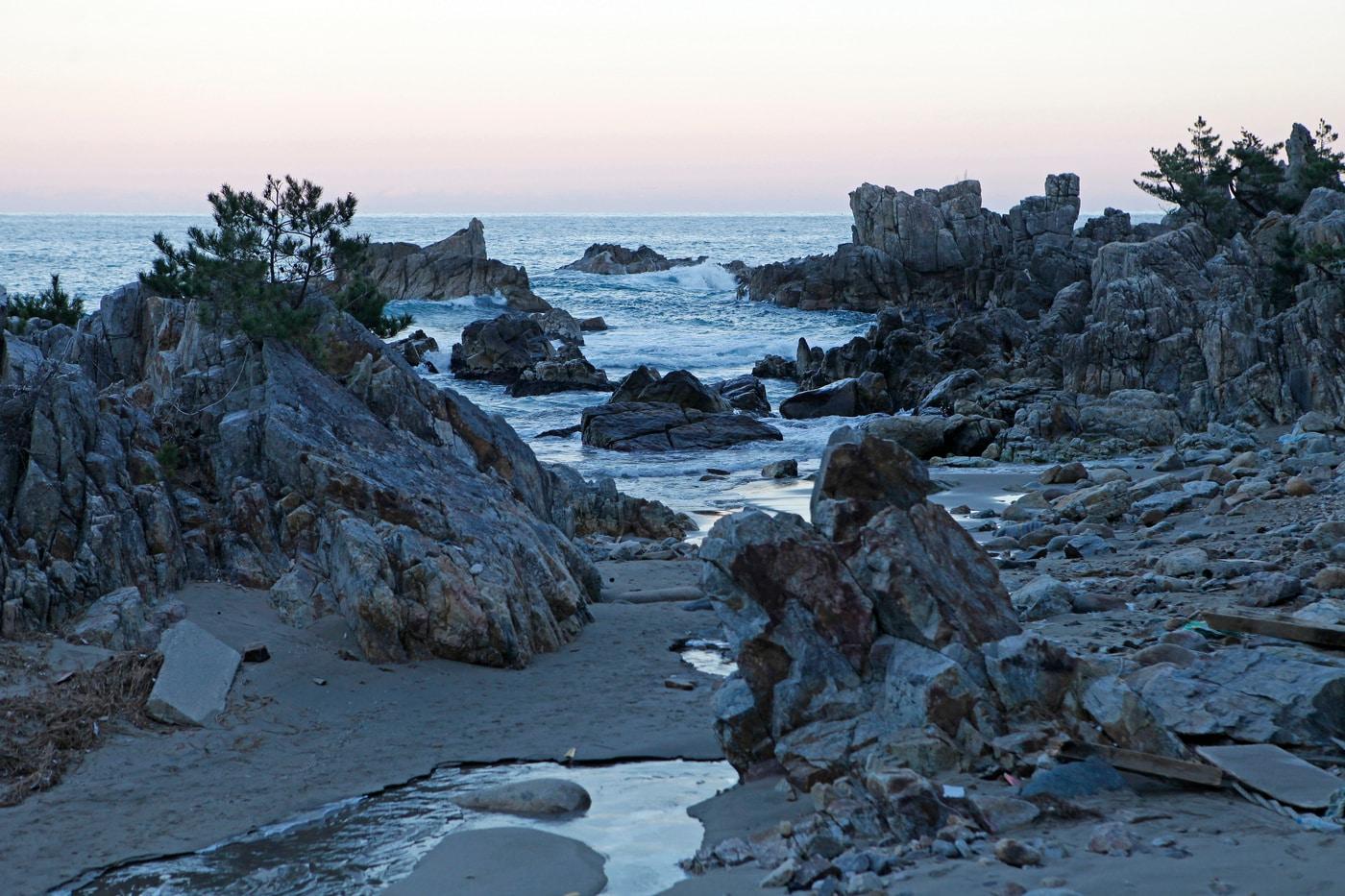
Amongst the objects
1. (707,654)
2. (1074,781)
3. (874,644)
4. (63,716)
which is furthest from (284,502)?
(1074,781)

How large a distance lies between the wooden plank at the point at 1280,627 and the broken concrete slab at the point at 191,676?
7587 millimetres

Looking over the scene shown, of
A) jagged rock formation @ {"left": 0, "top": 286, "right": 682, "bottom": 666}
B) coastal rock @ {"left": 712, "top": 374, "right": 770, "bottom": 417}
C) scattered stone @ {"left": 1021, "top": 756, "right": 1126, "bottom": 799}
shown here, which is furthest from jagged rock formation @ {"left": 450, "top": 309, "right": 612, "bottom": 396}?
scattered stone @ {"left": 1021, "top": 756, "right": 1126, "bottom": 799}

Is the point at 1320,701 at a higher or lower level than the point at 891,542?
lower

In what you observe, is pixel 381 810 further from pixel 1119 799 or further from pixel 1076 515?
pixel 1076 515

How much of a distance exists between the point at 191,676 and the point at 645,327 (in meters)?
56.1

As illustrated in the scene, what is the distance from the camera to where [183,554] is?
11156mm

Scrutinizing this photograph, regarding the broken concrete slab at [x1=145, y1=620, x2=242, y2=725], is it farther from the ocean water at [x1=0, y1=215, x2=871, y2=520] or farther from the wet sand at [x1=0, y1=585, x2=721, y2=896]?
the ocean water at [x1=0, y1=215, x2=871, y2=520]

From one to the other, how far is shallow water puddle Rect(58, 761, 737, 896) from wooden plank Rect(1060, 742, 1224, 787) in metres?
2.23

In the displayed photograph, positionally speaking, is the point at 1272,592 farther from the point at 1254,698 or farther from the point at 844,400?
the point at 844,400

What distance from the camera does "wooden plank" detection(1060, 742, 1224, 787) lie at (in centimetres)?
604

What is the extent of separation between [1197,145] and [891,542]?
45.3m

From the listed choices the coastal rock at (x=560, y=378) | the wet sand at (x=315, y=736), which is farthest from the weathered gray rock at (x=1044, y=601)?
the coastal rock at (x=560, y=378)

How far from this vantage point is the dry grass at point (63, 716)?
7938mm

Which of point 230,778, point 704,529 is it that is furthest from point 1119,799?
point 704,529
